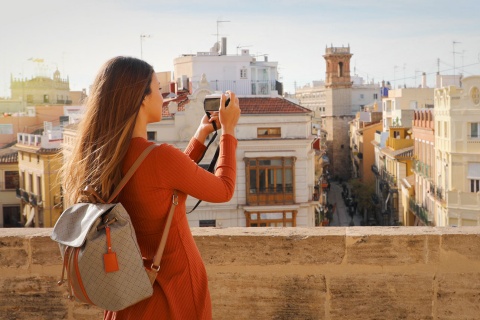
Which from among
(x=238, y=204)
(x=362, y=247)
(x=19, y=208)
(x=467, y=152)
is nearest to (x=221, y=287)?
(x=362, y=247)

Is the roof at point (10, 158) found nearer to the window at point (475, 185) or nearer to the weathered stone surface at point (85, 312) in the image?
the window at point (475, 185)

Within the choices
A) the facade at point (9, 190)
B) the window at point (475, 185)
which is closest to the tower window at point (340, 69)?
the facade at point (9, 190)

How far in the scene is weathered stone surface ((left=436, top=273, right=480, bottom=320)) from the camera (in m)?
3.83

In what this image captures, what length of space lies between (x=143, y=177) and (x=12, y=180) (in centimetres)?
3949

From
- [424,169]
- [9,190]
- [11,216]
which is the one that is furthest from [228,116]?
[11,216]

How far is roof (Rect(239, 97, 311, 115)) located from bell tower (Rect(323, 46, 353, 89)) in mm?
63887

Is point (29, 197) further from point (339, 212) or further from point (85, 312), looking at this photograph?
point (85, 312)

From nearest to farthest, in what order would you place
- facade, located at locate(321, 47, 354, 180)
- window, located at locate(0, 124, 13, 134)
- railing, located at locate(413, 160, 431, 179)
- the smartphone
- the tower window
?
the smartphone → railing, located at locate(413, 160, 431, 179) → window, located at locate(0, 124, 13, 134) → facade, located at locate(321, 47, 354, 180) → the tower window

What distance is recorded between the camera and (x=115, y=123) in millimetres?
2432

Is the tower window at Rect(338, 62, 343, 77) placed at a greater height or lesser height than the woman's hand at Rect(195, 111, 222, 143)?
greater

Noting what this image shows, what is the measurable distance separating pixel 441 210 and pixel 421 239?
30.5 m

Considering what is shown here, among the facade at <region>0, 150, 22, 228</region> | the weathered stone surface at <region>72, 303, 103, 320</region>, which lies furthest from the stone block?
the facade at <region>0, 150, 22, 228</region>

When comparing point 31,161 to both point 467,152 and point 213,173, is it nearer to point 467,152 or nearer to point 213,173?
point 467,152

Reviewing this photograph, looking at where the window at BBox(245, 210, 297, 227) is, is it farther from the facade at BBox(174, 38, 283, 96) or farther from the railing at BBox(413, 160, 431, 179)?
the railing at BBox(413, 160, 431, 179)
